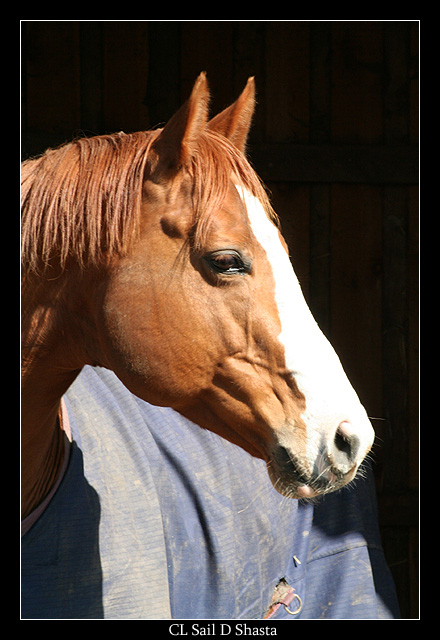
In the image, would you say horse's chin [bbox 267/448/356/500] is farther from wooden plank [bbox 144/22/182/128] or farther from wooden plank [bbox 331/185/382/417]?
wooden plank [bbox 144/22/182/128]

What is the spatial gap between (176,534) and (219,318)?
86 cm

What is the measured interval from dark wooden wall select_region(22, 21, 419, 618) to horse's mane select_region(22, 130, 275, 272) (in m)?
1.97

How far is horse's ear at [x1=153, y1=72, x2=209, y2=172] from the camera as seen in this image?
43.6 inches

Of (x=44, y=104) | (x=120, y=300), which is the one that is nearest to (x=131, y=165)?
(x=120, y=300)

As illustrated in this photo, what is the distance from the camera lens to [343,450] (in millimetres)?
1074

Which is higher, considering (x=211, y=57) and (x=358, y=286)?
(x=211, y=57)

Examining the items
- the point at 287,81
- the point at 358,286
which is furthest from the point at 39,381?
the point at 287,81

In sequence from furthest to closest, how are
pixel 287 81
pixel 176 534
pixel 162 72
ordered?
1. pixel 287 81
2. pixel 162 72
3. pixel 176 534

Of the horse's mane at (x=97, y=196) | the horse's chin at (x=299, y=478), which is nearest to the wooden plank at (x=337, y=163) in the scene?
the horse's mane at (x=97, y=196)

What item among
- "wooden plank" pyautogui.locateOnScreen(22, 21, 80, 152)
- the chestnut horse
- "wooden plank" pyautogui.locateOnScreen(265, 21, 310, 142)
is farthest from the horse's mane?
"wooden plank" pyautogui.locateOnScreen(265, 21, 310, 142)

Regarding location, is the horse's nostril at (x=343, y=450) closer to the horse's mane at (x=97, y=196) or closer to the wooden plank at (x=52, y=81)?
the horse's mane at (x=97, y=196)

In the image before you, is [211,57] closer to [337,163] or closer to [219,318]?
[337,163]

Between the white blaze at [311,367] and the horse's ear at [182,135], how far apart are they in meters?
0.17

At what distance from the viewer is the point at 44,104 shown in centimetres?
295
